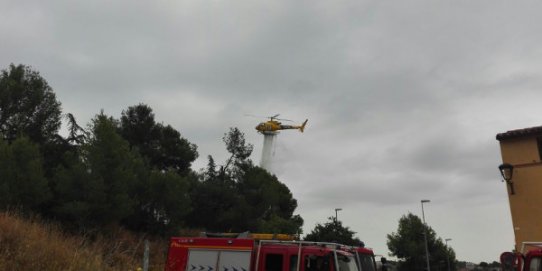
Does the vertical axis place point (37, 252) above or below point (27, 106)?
below

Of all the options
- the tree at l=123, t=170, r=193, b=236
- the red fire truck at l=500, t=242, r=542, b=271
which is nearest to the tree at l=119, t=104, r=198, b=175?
the tree at l=123, t=170, r=193, b=236

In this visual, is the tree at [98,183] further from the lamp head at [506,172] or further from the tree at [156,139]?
the lamp head at [506,172]

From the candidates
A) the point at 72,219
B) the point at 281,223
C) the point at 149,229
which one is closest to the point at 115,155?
the point at 72,219

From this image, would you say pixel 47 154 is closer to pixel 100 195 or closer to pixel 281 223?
pixel 100 195

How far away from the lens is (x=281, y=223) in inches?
1551

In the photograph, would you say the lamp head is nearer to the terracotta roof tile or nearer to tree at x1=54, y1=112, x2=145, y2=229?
the terracotta roof tile

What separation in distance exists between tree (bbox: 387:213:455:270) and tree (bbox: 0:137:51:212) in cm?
4247

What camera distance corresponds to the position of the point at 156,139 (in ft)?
143

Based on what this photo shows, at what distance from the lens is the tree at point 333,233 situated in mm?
39519

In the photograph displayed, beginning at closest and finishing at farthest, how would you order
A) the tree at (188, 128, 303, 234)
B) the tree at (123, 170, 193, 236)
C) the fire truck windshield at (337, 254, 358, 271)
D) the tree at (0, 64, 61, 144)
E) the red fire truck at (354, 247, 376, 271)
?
the fire truck windshield at (337, 254, 358, 271) → the red fire truck at (354, 247, 376, 271) → the tree at (123, 170, 193, 236) → the tree at (0, 64, 61, 144) → the tree at (188, 128, 303, 234)

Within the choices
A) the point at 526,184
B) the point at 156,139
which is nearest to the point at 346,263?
the point at 526,184

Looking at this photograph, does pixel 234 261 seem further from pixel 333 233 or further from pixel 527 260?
pixel 333 233

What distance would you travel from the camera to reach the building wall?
13.3m

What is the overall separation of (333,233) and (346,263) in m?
28.7
